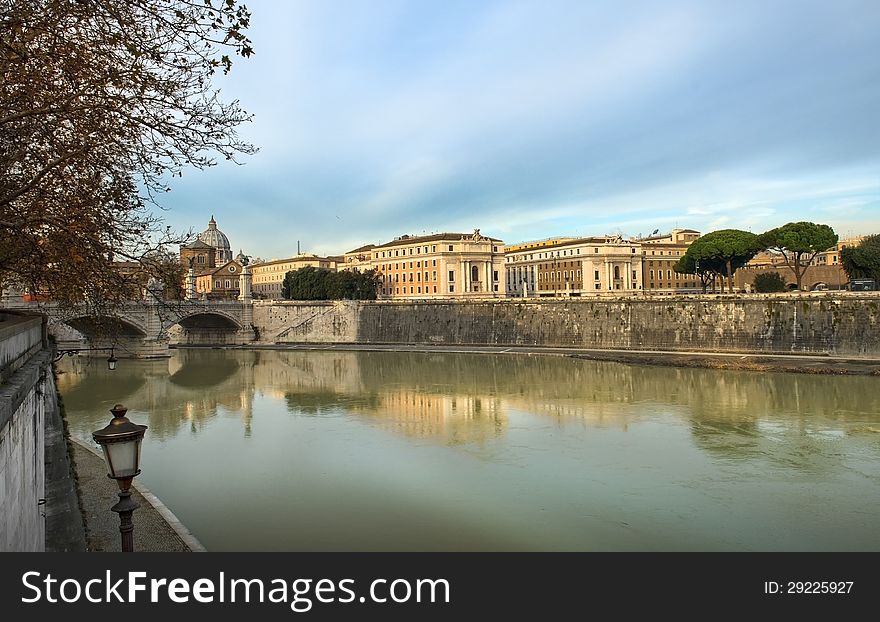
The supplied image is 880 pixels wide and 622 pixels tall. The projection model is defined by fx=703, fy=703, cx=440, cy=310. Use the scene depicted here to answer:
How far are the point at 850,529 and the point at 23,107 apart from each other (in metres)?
13.3

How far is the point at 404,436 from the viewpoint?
67.1 feet

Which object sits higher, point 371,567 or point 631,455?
point 371,567

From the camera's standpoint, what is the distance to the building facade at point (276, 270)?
102m

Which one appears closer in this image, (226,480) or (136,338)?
(226,480)

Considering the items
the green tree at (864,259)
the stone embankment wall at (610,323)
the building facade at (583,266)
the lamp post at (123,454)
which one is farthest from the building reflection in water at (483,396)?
the building facade at (583,266)

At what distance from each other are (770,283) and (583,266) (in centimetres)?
2173

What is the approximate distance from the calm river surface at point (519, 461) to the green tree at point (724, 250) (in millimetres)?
26576

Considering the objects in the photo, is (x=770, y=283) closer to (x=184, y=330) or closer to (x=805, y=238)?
(x=805, y=238)

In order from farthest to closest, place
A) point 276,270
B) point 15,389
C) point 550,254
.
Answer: point 276,270, point 550,254, point 15,389

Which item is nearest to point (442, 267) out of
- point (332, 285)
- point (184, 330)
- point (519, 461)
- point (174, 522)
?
point (332, 285)

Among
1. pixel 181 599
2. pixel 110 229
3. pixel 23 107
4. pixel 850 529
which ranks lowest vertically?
pixel 850 529

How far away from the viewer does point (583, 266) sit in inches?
3381

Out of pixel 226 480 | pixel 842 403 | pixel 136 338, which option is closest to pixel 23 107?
pixel 226 480

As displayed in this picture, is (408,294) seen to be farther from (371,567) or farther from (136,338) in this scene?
(371,567)
